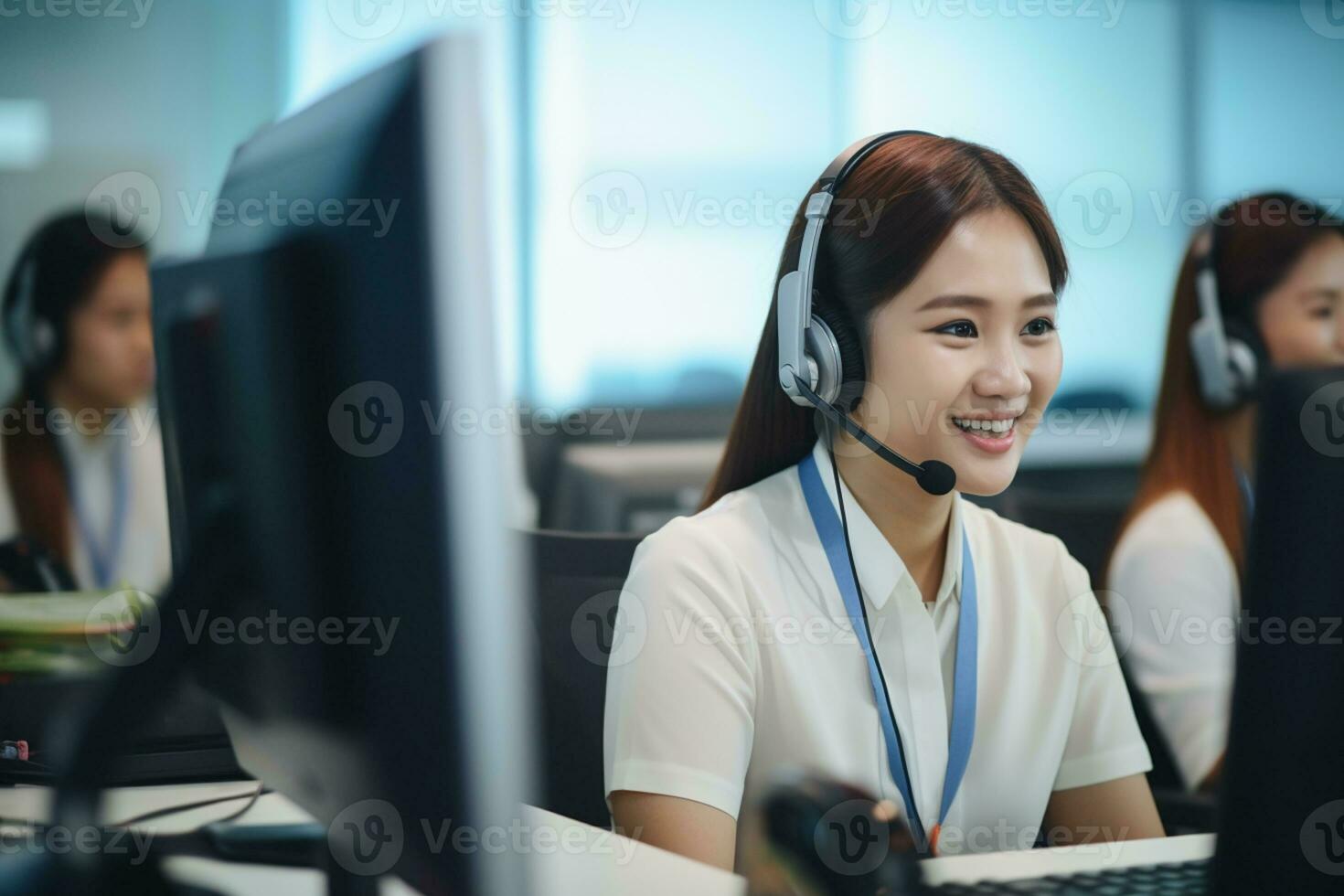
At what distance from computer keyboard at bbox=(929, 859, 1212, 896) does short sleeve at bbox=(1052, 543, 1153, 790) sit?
0.46m

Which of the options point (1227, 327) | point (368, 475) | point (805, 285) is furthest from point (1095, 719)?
point (368, 475)

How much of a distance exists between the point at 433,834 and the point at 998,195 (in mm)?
917

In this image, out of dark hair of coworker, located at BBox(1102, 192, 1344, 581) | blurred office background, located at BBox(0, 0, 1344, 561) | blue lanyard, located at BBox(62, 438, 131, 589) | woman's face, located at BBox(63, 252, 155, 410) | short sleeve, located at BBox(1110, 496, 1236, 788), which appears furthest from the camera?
blurred office background, located at BBox(0, 0, 1344, 561)

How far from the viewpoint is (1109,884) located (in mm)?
806

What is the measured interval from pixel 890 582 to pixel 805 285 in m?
0.32

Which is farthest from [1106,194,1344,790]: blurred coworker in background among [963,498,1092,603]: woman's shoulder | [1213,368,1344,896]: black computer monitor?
[1213,368,1344,896]: black computer monitor

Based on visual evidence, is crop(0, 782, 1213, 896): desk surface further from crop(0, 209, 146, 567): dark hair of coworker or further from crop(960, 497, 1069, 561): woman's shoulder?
crop(0, 209, 146, 567): dark hair of coworker

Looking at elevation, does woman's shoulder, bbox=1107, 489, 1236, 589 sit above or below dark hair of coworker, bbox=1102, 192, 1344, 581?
below

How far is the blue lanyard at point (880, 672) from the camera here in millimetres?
1158

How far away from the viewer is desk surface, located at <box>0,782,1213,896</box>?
87 centimetres

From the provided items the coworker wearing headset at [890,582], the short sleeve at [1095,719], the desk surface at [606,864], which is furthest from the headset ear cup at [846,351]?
the desk surface at [606,864]

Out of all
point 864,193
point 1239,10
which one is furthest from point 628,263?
point 864,193

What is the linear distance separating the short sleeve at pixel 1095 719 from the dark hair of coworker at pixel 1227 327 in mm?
493

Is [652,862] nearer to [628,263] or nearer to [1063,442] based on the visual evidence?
[1063,442]
